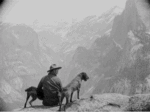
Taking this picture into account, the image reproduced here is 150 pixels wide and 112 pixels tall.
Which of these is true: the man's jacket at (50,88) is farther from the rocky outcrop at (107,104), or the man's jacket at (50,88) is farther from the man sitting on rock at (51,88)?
the rocky outcrop at (107,104)

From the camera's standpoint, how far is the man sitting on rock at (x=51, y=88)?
11328 mm

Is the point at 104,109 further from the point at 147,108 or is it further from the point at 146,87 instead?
the point at 146,87

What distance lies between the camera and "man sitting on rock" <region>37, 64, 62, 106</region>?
11.3 metres

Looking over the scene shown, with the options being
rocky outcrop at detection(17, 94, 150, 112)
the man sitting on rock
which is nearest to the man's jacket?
the man sitting on rock

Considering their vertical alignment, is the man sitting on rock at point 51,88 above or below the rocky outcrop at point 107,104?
above

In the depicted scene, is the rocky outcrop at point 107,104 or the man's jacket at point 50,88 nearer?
the rocky outcrop at point 107,104

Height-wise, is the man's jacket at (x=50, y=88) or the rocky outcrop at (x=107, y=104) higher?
the man's jacket at (x=50, y=88)

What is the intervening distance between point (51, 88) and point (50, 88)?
A: 0.05 m

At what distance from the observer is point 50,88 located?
11.4 meters

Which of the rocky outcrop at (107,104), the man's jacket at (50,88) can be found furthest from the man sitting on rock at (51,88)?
the rocky outcrop at (107,104)

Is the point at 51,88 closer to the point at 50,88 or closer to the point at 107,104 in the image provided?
the point at 50,88

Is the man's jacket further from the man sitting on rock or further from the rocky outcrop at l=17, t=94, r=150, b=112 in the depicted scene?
the rocky outcrop at l=17, t=94, r=150, b=112

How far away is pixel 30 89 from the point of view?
12000mm

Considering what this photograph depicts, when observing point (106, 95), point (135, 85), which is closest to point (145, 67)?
point (135, 85)
